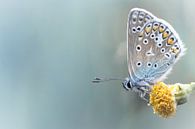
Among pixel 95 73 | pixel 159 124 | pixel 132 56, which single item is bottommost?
pixel 159 124

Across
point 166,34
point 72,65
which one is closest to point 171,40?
point 166,34

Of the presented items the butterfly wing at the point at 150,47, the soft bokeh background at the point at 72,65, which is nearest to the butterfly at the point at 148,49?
the butterfly wing at the point at 150,47

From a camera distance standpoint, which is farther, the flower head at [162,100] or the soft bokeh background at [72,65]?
the soft bokeh background at [72,65]

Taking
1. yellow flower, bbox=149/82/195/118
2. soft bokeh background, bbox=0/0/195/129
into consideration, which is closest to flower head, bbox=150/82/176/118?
yellow flower, bbox=149/82/195/118

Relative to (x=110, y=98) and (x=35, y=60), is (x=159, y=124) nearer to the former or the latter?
(x=110, y=98)

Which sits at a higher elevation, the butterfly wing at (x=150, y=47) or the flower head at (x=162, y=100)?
the butterfly wing at (x=150, y=47)

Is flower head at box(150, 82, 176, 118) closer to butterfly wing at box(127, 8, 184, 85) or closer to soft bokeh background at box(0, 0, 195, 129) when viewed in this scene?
butterfly wing at box(127, 8, 184, 85)

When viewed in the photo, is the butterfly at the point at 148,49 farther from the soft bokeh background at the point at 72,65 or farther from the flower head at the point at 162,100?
the soft bokeh background at the point at 72,65

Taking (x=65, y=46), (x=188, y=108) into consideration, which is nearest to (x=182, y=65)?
(x=188, y=108)
